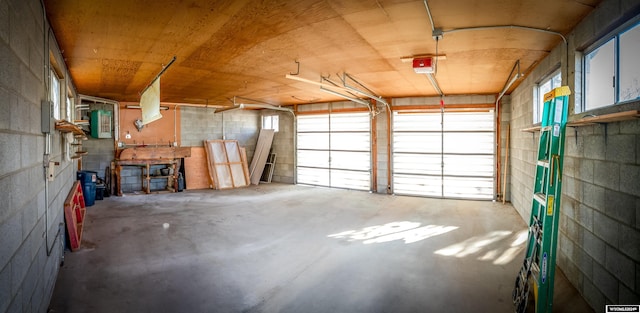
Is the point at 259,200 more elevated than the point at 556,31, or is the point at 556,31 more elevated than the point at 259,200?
the point at 556,31

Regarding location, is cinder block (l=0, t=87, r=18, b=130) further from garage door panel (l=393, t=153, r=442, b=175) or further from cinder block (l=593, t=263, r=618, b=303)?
garage door panel (l=393, t=153, r=442, b=175)

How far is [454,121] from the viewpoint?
8203 mm

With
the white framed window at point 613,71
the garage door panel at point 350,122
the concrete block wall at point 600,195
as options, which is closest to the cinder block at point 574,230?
the concrete block wall at point 600,195

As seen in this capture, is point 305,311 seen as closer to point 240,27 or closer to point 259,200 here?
point 240,27

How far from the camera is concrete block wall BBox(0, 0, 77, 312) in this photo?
68.9 inches

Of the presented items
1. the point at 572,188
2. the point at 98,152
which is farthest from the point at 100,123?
the point at 572,188

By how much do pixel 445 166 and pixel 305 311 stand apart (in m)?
6.45

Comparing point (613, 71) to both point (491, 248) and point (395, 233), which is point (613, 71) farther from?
point (395, 233)

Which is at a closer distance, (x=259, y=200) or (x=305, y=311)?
(x=305, y=311)

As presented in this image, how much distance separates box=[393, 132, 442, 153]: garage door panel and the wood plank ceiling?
7.31ft

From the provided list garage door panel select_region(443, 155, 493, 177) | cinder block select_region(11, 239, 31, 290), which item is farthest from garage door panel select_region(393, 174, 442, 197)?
cinder block select_region(11, 239, 31, 290)

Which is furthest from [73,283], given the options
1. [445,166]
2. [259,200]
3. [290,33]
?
[445,166]

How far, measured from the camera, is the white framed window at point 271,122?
11.5 m

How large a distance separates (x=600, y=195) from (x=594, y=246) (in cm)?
46
